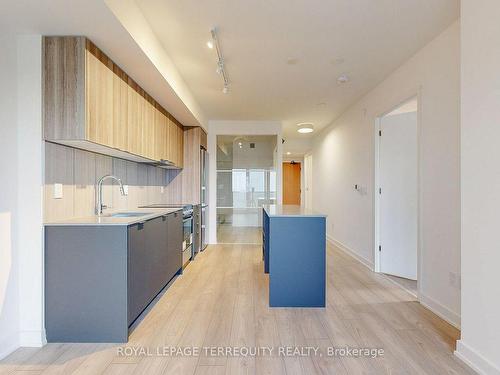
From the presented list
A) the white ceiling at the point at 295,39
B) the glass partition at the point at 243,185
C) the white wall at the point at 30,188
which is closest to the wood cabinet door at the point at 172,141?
the white ceiling at the point at 295,39

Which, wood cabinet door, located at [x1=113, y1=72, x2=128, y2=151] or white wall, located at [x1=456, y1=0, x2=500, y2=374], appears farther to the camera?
wood cabinet door, located at [x1=113, y1=72, x2=128, y2=151]

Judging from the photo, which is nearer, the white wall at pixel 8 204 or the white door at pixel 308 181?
the white wall at pixel 8 204

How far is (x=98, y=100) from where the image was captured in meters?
2.25

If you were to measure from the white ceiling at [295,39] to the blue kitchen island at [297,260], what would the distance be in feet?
5.48

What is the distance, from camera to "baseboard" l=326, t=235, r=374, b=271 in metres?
4.10

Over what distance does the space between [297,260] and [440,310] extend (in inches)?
51.9

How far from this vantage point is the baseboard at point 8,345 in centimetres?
196

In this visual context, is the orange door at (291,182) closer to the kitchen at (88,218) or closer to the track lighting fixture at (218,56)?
the track lighting fixture at (218,56)

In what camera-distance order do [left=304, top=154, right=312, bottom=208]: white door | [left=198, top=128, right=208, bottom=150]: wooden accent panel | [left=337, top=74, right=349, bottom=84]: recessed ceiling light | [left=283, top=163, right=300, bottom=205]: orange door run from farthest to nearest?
[left=283, top=163, right=300, bottom=205]: orange door
[left=304, top=154, right=312, bottom=208]: white door
[left=198, top=128, right=208, bottom=150]: wooden accent panel
[left=337, top=74, right=349, bottom=84]: recessed ceiling light

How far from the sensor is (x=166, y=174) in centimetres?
498

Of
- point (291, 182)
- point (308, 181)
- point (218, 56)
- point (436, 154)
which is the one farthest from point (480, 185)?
point (291, 182)

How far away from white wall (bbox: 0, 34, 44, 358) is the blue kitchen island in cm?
187

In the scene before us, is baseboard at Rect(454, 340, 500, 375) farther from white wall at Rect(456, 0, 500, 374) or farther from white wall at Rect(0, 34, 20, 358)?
white wall at Rect(0, 34, 20, 358)

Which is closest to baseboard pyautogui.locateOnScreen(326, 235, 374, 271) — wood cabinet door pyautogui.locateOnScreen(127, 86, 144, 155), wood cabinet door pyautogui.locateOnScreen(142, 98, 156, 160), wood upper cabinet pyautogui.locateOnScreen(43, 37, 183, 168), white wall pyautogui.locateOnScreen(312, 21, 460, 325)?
white wall pyautogui.locateOnScreen(312, 21, 460, 325)
